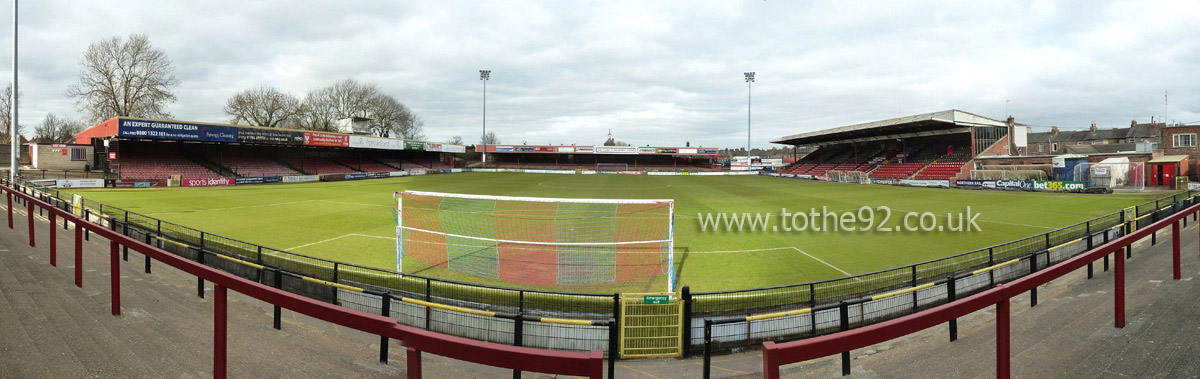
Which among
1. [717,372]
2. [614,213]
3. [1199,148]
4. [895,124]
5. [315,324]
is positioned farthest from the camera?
[895,124]

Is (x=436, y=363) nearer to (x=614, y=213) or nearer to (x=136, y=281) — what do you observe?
(x=136, y=281)

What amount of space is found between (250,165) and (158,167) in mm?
8145

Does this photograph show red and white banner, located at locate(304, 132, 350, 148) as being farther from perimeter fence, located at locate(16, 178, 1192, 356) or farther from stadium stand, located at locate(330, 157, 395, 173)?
perimeter fence, located at locate(16, 178, 1192, 356)

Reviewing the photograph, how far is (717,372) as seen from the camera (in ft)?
17.4

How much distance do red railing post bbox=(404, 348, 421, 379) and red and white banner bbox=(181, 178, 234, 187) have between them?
4874cm

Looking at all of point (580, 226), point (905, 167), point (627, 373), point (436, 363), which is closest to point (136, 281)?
point (436, 363)

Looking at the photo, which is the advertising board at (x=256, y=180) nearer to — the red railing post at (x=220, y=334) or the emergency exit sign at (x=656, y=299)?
the emergency exit sign at (x=656, y=299)

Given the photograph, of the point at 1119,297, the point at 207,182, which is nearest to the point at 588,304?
the point at 1119,297

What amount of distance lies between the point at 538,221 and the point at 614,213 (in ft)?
13.6

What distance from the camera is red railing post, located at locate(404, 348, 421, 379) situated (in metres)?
2.35

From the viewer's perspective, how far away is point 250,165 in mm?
47875

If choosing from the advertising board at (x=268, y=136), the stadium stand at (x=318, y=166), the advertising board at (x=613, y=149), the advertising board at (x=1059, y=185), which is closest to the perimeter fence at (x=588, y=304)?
the advertising board at (x=1059, y=185)

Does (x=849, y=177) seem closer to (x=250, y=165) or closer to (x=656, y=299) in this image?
(x=656, y=299)

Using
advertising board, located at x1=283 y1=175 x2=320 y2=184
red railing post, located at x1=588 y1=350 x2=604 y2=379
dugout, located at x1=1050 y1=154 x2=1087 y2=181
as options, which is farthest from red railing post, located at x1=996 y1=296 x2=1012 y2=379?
advertising board, located at x1=283 y1=175 x2=320 y2=184
